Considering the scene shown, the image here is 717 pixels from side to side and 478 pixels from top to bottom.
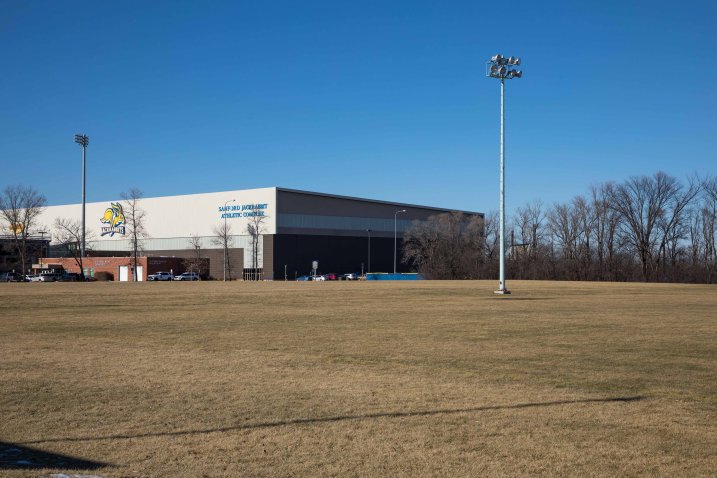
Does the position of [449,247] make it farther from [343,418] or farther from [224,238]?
[343,418]

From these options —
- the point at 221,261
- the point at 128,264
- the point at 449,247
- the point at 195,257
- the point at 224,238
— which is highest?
the point at 224,238

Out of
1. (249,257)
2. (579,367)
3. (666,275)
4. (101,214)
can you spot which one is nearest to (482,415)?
(579,367)

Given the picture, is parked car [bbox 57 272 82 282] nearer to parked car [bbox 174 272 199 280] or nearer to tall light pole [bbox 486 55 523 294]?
parked car [bbox 174 272 199 280]

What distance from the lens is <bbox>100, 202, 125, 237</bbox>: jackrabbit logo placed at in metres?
131

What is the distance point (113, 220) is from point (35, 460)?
133 m

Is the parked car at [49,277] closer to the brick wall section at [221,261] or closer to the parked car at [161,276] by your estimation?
the parked car at [161,276]

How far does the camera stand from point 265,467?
23.0 feet

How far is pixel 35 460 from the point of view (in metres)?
7.09

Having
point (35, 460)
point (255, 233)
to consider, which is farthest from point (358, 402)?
point (255, 233)

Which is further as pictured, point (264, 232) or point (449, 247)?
point (264, 232)

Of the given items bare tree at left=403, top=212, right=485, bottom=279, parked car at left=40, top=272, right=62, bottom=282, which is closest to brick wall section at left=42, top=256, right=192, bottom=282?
parked car at left=40, top=272, right=62, bottom=282

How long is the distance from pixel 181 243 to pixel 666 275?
258 feet

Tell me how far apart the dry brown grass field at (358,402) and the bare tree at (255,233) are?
9011cm

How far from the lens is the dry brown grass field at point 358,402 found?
7.22m
